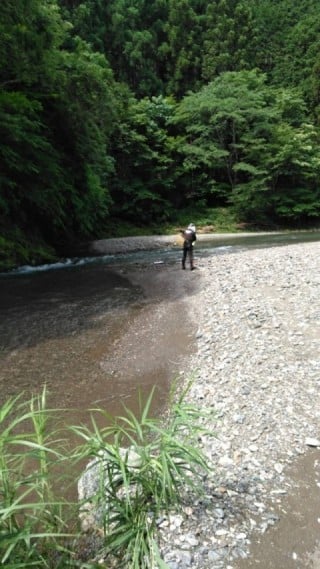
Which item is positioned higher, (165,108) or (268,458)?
(165,108)

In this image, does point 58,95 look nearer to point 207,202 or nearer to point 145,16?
point 207,202

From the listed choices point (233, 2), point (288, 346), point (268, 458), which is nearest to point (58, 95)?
point (288, 346)

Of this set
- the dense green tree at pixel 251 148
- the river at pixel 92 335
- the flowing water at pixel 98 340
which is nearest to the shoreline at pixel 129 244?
the river at pixel 92 335

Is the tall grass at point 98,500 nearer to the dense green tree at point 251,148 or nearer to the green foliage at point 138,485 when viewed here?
the green foliage at point 138,485

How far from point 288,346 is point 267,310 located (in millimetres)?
1641

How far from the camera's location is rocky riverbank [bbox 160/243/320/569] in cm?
308

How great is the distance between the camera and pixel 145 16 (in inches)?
1966

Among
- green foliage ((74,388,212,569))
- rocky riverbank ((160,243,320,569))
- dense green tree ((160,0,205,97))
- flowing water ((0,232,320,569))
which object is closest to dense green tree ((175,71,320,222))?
dense green tree ((160,0,205,97))

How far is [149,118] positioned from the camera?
31.4 meters

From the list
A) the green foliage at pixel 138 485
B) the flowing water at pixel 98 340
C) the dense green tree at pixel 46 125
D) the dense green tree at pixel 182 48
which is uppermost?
the dense green tree at pixel 182 48

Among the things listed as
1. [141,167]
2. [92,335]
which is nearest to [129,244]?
[141,167]

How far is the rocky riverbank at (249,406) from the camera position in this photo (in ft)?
10.1

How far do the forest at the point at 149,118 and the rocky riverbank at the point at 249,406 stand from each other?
9.32 m

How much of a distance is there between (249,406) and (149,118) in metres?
30.9
